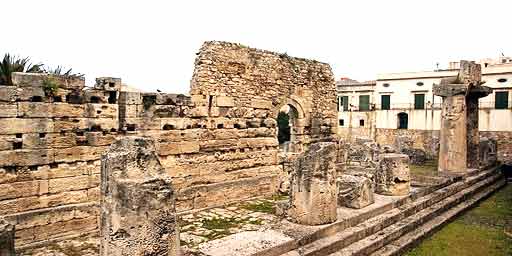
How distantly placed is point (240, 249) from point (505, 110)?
3127 centimetres

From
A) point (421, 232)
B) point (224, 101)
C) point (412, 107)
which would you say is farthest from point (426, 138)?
point (421, 232)

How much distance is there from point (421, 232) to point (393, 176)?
1.65 m

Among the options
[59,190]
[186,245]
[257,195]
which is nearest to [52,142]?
[59,190]

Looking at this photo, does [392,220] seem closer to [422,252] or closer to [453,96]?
[422,252]

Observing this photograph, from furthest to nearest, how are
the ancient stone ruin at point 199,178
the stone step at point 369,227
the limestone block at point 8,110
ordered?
the limestone block at point 8,110, the stone step at point 369,227, the ancient stone ruin at point 199,178

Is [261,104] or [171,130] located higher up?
[261,104]

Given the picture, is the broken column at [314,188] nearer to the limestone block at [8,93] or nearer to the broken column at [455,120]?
the limestone block at [8,93]

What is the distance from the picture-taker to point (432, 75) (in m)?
33.9

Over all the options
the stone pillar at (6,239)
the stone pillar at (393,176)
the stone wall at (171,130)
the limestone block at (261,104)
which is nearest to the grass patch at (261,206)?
the stone wall at (171,130)

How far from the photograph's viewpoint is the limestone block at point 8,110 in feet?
23.5

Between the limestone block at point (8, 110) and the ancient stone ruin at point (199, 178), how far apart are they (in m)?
0.02

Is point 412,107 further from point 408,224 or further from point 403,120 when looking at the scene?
point 408,224

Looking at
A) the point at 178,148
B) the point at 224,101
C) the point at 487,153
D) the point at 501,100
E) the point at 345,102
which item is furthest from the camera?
the point at 345,102

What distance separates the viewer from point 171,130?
9805 mm
